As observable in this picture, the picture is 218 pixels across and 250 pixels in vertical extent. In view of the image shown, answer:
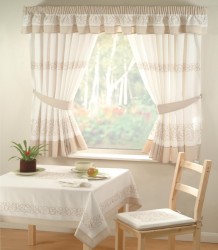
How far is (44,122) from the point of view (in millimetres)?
4633

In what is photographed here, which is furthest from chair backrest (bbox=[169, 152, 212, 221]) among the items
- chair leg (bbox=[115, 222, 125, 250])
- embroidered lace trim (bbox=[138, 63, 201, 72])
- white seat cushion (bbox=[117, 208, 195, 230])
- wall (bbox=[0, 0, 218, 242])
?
embroidered lace trim (bbox=[138, 63, 201, 72])

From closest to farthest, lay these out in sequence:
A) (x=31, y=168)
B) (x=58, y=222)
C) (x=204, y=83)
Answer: (x=58, y=222) < (x=31, y=168) < (x=204, y=83)

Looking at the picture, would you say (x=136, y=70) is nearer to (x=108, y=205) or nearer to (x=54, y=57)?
(x=54, y=57)

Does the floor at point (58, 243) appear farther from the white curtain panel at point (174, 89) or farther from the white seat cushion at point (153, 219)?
the white seat cushion at point (153, 219)

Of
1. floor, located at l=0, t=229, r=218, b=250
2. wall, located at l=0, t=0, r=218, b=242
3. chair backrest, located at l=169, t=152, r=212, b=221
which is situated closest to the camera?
chair backrest, located at l=169, t=152, r=212, b=221

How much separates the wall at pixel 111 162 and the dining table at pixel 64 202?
3.12ft

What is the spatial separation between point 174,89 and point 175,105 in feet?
0.44

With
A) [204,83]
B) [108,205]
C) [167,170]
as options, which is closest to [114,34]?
[204,83]

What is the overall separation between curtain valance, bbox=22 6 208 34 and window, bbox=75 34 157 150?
228mm

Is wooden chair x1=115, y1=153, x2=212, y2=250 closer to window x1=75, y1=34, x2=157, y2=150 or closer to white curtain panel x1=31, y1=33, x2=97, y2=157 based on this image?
window x1=75, y1=34, x2=157, y2=150

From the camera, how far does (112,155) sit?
4.72 m

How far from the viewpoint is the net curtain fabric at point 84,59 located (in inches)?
173

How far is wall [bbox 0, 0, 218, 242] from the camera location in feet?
14.6

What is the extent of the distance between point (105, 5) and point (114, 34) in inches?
10.5
